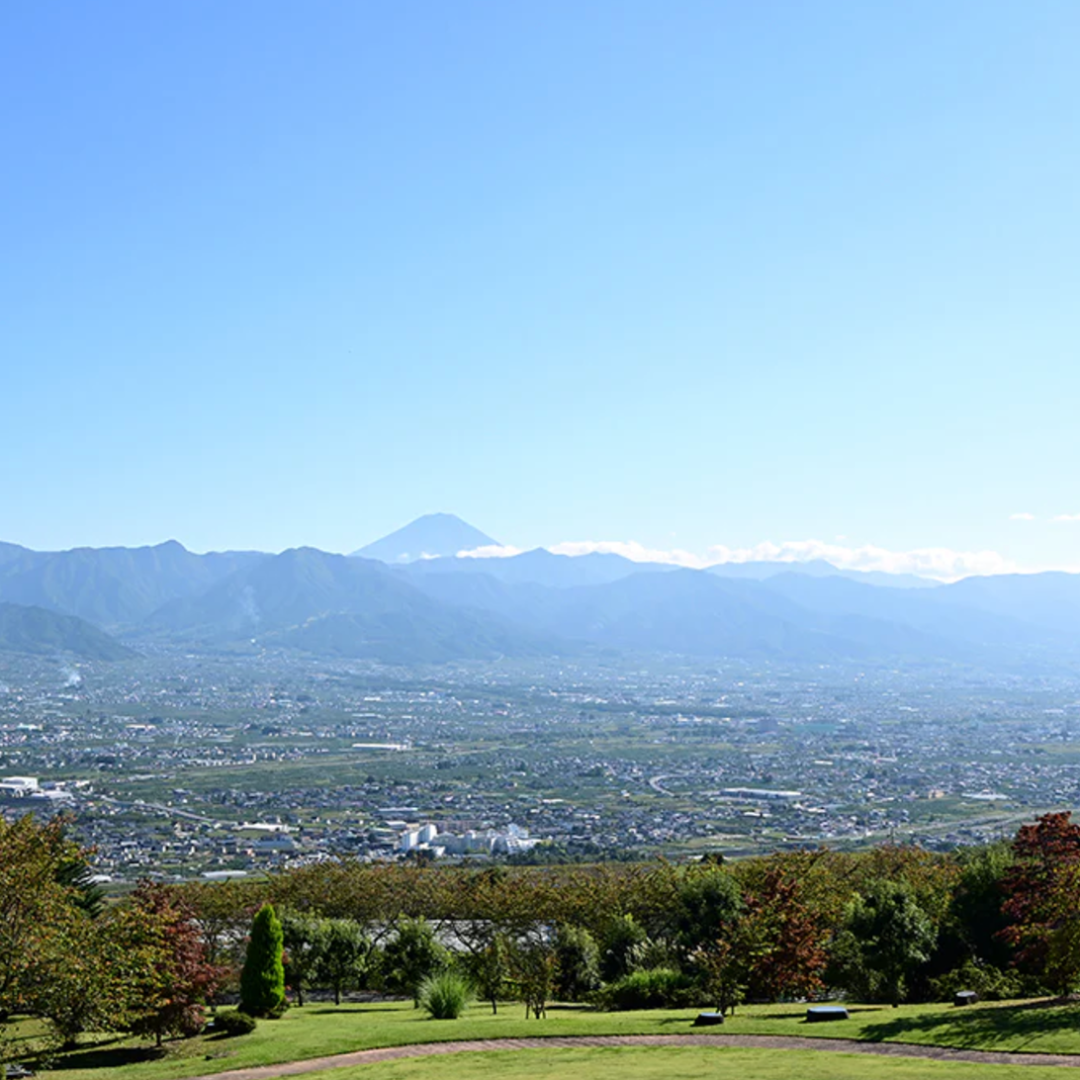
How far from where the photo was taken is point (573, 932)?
29.4m

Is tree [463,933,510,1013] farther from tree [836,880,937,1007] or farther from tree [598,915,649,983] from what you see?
tree [836,880,937,1007]

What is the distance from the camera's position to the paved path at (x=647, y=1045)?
1759cm

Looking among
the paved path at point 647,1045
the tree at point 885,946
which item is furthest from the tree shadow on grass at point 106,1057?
the tree at point 885,946

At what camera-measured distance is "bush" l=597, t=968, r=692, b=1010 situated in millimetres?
26309

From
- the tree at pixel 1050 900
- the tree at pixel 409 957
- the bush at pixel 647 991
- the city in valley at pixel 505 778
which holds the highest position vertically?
the tree at pixel 1050 900

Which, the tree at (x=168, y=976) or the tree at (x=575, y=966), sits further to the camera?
the tree at (x=575, y=966)

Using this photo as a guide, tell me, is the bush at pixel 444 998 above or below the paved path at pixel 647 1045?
below

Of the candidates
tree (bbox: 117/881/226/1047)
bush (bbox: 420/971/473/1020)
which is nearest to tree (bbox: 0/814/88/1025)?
tree (bbox: 117/881/226/1047)

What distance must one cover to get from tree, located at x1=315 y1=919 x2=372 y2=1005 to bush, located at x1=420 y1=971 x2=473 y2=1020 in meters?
5.74

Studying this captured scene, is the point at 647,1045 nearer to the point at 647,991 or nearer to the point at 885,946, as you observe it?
the point at 647,991

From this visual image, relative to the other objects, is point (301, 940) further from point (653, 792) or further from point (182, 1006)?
point (653, 792)

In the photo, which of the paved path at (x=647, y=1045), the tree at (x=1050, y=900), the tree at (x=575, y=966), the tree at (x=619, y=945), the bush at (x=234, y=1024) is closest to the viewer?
the paved path at (x=647, y=1045)

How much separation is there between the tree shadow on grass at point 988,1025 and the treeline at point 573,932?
0.90 m

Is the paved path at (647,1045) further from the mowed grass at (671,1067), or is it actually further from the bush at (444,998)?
the bush at (444,998)
